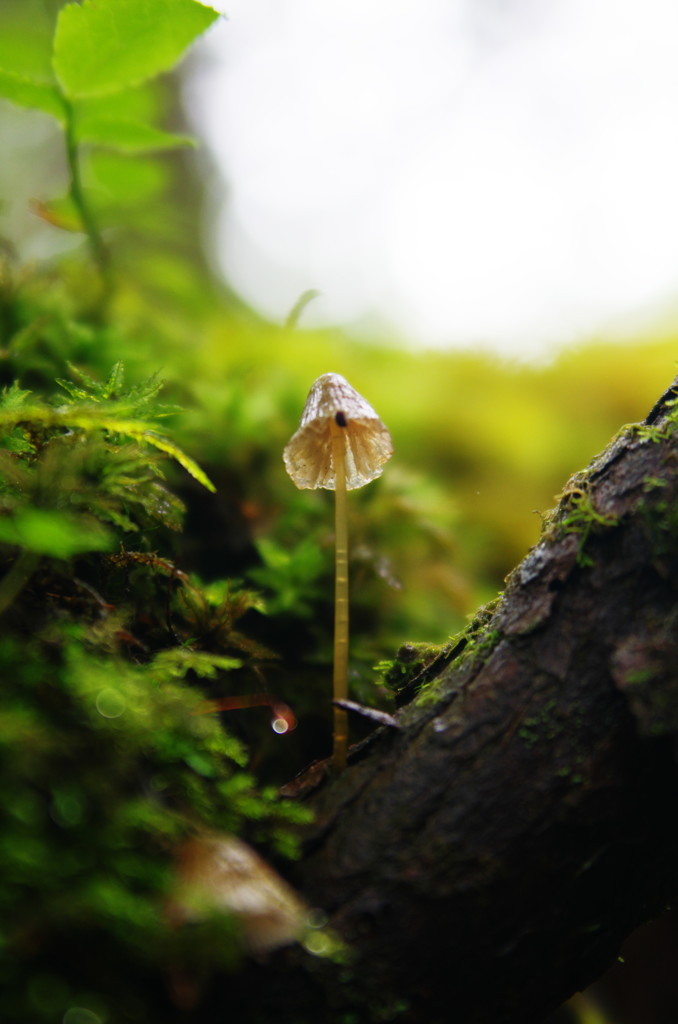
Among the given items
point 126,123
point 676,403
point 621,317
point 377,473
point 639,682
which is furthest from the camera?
point 621,317

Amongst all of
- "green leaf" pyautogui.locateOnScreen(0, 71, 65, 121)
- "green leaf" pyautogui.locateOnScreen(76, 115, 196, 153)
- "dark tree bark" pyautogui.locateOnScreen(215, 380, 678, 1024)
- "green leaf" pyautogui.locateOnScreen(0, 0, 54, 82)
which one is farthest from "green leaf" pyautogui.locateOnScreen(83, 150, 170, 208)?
"dark tree bark" pyautogui.locateOnScreen(215, 380, 678, 1024)

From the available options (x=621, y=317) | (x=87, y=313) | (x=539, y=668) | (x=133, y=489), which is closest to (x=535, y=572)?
(x=539, y=668)

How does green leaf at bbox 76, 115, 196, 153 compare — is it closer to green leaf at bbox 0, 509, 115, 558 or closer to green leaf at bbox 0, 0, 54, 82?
green leaf at bbox 0, 0, 54, 82

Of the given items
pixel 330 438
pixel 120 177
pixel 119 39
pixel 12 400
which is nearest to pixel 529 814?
pixel 330 438

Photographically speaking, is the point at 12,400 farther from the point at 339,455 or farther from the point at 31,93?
the point at 31,93

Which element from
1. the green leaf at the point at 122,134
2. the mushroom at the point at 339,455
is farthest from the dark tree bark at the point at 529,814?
the green leaf at the point at 122,134

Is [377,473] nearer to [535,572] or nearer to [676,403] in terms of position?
[535,572]
